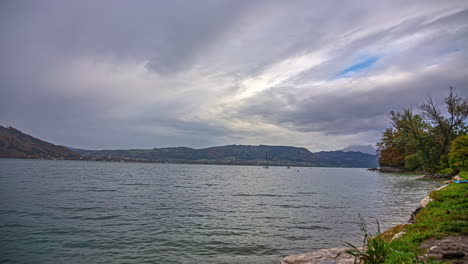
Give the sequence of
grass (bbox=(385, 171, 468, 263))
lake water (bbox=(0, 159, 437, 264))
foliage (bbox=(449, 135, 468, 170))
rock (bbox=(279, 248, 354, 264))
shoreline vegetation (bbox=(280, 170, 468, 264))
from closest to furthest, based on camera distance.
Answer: shoreline vegetation (bbox=(280, 170, 468, 264)), grass (bbox=(385, 171, 468, 263)), rock (bbox=(279, 248, 354, 264)), lake water (bbox=(0, 159, 437, 264)), foliage (bbox=(449, 135, 468, 170))

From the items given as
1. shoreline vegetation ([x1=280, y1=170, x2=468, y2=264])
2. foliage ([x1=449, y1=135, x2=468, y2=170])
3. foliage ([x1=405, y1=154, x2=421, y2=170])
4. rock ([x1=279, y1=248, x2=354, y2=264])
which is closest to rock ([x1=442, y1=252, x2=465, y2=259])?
shoreline vegetation ([x1=280, y1=170, x2=468, y2=264])

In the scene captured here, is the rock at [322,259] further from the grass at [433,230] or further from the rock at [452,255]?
the rock at [452,255]

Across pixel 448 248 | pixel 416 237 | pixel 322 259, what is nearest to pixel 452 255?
pixel 448 248

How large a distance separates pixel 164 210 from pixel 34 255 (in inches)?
522

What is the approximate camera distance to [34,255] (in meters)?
12.7

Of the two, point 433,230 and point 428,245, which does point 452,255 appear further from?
point 433,230

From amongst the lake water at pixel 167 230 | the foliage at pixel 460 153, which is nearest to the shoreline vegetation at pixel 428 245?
the lake water at pixel 167 230

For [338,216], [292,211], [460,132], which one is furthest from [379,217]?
[460,132]

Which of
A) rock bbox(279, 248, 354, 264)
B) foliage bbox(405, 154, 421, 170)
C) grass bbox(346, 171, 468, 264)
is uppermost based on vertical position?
foliage bbox(405, 154, 421, 170)

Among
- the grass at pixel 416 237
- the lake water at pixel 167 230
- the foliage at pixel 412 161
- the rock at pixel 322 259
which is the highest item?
the foliage at pixel 412 161

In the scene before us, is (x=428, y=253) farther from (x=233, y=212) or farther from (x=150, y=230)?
(x=233, y=212)

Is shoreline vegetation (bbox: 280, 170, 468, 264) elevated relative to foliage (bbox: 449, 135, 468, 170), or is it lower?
lower

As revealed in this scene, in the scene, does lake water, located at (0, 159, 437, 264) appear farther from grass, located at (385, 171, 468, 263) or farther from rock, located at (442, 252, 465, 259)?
rock, located at (442, 252, 465, 259)

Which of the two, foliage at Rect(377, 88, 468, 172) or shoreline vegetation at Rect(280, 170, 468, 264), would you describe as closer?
shoreline vegetation at Rect(280, 170, 468, 264)
